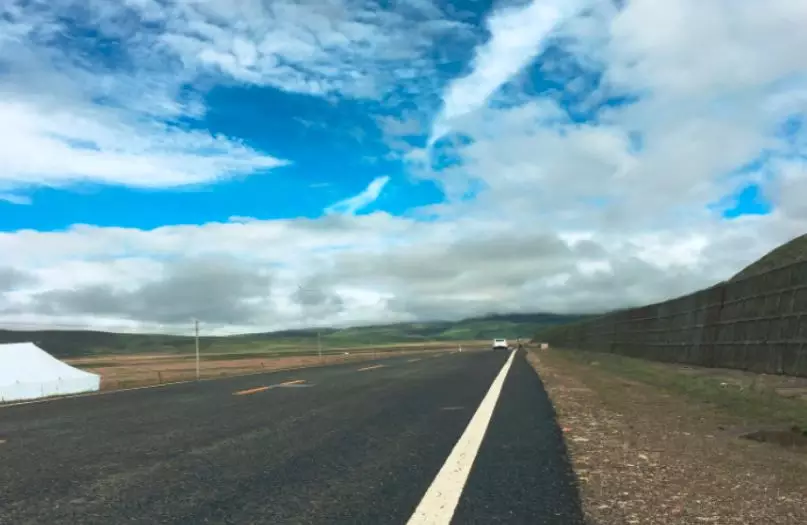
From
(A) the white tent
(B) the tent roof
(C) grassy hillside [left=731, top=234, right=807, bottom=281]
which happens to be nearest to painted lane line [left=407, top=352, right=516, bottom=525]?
(A) the white tent

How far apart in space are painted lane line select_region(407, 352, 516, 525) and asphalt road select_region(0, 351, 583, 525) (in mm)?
74

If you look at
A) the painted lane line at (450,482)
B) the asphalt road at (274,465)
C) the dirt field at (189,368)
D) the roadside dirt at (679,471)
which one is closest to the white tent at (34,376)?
the dirt field at (189,368)

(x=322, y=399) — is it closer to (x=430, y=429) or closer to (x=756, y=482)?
(x=430, y=429)

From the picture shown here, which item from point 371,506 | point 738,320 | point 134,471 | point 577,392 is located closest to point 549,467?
point 371,506

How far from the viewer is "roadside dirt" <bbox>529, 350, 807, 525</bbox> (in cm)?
464

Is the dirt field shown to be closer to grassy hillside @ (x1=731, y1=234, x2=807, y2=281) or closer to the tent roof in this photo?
the tent roof

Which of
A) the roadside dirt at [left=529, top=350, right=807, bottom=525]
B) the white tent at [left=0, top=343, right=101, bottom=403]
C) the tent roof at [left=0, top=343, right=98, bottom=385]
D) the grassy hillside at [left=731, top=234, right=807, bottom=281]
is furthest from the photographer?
the grassy hillside at [left=731, top=234, right=807, bottom=281]

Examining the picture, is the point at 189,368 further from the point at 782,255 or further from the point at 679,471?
the point at 679,471

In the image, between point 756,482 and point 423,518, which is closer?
point 423,518

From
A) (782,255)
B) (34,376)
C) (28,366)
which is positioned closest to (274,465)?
(34,376)

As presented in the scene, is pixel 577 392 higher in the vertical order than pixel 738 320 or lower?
lower

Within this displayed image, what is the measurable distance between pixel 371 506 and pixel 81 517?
6.81 feet

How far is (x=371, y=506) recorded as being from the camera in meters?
4.84

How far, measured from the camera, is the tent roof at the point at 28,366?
61.5ft
